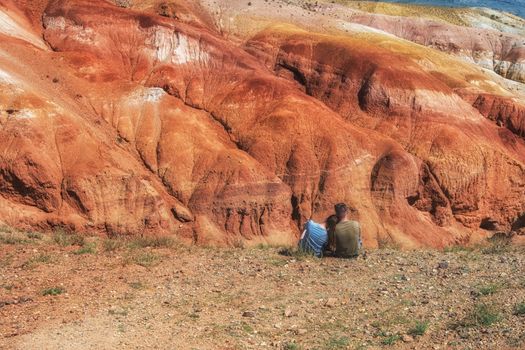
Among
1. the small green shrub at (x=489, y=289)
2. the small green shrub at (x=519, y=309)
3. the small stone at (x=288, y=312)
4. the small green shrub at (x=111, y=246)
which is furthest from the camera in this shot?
the small green shrub at (x=111, y=246)

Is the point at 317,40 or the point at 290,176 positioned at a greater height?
the point at 317,40

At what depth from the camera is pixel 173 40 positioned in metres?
25.2

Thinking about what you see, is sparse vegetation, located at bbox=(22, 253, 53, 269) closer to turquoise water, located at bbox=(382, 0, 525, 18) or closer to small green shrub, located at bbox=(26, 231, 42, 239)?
small green shrub, located at bbox=(26, 231, 42, 239)

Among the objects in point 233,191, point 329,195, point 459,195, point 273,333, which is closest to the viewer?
point 273,333

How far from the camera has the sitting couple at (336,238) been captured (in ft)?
41.1

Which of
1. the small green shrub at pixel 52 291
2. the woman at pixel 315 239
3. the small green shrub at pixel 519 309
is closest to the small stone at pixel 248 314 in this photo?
the small green shrub at pixel 52 291

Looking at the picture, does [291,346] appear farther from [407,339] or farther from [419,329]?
[419,329]

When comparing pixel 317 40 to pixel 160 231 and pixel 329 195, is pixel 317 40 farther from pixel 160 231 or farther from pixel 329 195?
pixel 160 231

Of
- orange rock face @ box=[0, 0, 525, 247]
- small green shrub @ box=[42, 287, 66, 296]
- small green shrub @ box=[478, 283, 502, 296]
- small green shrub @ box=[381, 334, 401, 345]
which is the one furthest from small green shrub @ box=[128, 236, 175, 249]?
small green shrub @ box=[478, 283, 502, 296]

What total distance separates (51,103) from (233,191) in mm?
7030

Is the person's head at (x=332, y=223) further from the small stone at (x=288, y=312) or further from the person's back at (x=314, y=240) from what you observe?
the small stone at (x=288, y=312)

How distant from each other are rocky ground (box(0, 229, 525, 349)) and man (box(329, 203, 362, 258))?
Answer: 1.17 feet

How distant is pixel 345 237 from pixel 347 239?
0.21 feet

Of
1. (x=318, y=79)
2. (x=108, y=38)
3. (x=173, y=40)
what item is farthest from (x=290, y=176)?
(x=108, y=38)
